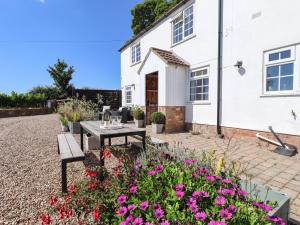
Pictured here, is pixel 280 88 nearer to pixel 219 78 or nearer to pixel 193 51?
pixel 219 78

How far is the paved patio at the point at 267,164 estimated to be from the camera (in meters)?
3.00

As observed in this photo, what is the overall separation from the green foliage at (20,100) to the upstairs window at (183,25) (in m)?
15.8

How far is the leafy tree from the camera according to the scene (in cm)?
2402

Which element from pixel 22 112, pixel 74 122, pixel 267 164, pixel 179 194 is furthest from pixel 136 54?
pixel 179 194

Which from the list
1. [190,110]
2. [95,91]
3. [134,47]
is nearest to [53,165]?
[190,110]

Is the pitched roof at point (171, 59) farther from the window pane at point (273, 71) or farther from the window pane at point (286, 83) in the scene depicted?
the window pane at point (286, 83)

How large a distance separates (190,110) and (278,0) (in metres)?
4.61

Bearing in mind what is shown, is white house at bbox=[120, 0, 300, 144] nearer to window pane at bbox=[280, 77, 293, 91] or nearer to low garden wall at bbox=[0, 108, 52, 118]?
window pane at bbox=[280, 77, 293, 91]

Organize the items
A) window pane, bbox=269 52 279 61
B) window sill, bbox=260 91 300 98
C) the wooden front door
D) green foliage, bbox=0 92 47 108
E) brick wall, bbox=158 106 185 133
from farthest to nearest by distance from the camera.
→ green foliage, bbox=0 92 47 108, the wooden front door, brick wall, bbox=158 106 185 133, window pane, bbox=269 52 279 61, window sill, bbox=260 91 300 98

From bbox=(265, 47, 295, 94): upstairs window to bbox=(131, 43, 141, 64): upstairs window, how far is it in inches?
335

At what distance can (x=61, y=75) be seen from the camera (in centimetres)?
2411

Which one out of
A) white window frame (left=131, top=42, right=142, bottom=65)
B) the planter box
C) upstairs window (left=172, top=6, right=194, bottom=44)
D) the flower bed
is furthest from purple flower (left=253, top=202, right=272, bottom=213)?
white window frame (left=131, top=42, right=142, bottom=65)

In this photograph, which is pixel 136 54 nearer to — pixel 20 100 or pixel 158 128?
pixel 158 128

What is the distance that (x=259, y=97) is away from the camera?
5.80 metres
